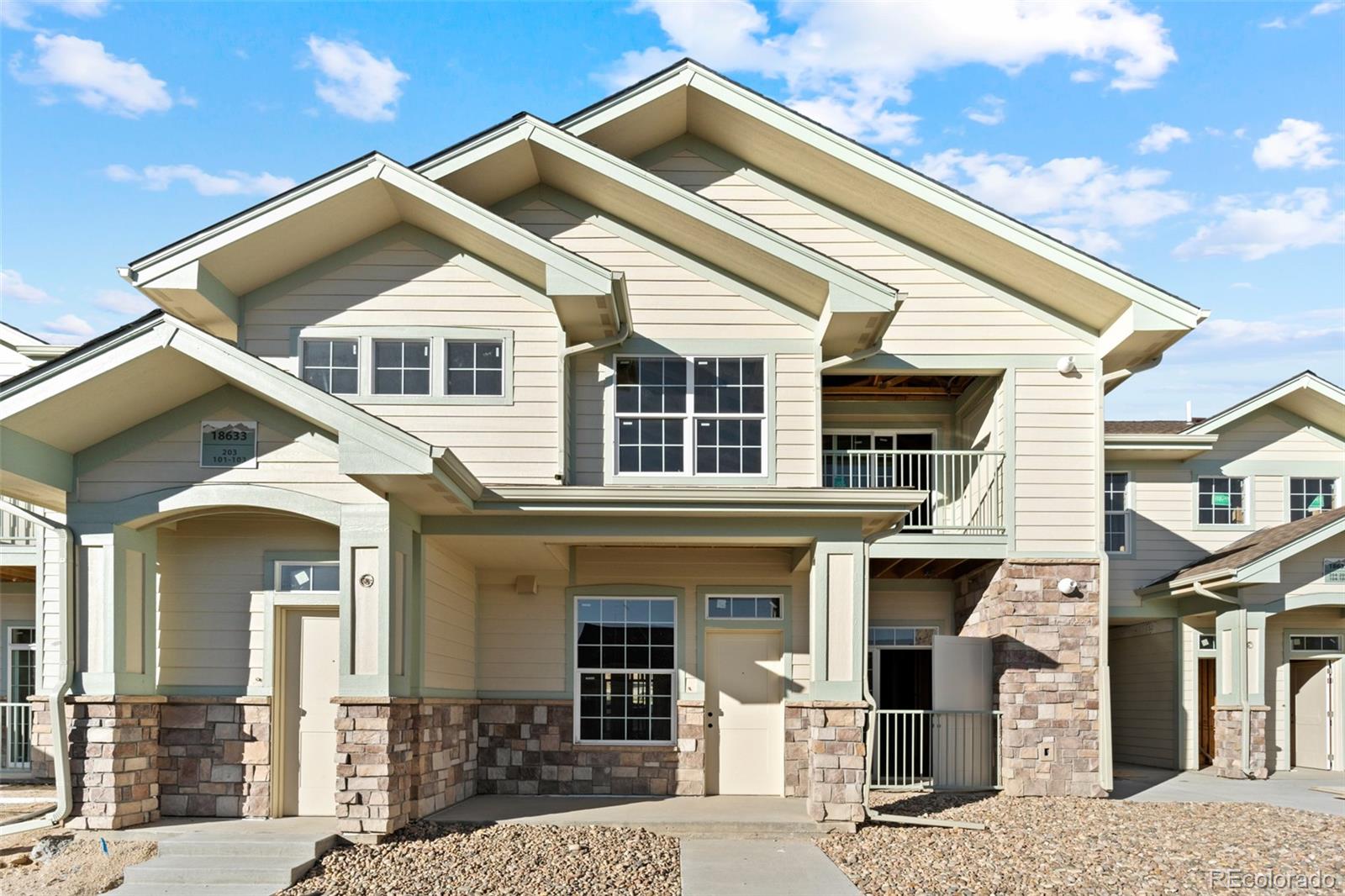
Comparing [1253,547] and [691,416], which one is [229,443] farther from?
[1253,547]

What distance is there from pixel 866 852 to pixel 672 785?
341 cm

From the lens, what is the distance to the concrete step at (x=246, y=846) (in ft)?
30.3

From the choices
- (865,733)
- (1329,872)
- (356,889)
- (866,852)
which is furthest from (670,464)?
(1329,872)

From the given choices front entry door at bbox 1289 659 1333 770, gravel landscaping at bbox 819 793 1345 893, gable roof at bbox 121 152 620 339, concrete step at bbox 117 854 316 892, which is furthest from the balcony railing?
concrete step at bbox 117 854 316 892

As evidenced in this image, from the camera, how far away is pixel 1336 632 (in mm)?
17922

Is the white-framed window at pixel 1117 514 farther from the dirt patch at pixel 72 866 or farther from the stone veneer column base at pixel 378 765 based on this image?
the dirt patch at pixel 72 866

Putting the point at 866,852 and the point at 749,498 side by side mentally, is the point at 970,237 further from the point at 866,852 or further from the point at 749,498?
the point at 866,852

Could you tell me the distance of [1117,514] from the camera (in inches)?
723

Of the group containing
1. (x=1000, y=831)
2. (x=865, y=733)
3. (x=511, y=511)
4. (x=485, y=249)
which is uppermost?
(x=485, y=249)

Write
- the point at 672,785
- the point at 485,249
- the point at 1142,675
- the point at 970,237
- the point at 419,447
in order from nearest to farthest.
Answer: the point at 419,447 < the point at 485,249 < the point at 672,785 < the point at 970,237 < the point at 1142,675

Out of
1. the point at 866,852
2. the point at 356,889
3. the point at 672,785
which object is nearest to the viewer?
the point at 356,889

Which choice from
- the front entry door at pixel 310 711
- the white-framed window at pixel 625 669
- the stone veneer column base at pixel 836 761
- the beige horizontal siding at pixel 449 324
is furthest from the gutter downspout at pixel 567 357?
the stone veneer column base at pixel 836 761

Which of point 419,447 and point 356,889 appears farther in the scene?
point 419,447

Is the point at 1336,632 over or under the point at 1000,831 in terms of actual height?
over
